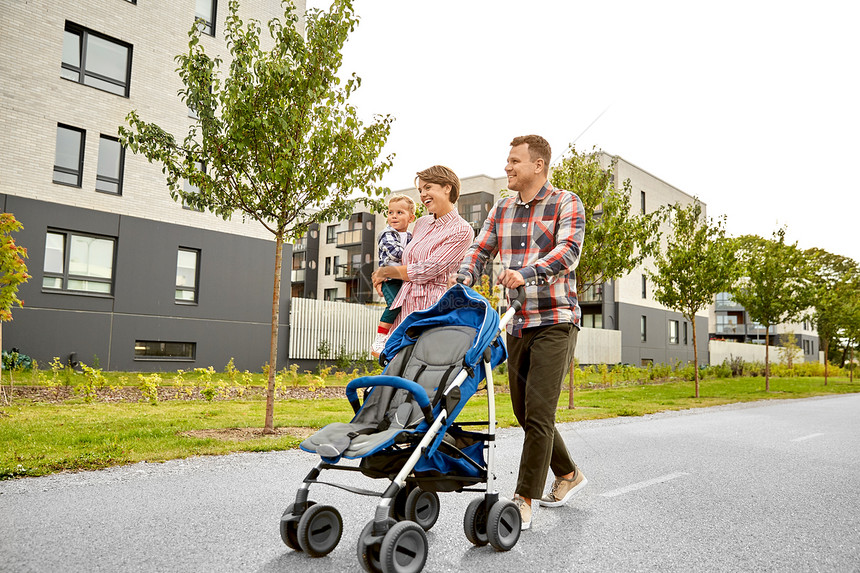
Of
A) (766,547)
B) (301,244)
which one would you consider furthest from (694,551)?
(301,244)

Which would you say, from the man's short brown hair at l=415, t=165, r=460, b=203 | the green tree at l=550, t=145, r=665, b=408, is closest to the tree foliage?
the green tree at l=550, t=145, r=665, b=408

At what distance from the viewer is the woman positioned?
4727 millimetres

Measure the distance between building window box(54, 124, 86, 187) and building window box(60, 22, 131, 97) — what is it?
156 centimetres

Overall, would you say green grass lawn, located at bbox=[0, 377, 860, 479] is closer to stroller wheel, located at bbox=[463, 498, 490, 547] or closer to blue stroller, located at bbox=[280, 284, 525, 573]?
blue stroller, located at bbox=[280, 284, 525, 573]

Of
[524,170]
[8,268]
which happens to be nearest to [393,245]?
[524,170]

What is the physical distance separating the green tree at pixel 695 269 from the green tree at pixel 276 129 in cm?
1307

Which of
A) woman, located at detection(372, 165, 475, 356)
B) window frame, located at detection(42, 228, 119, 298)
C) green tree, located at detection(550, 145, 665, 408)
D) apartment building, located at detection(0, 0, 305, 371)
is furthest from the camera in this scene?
window frame, located at detection(42, 228, 119, 298)

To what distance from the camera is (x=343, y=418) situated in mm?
9688

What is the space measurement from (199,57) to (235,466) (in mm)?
5161

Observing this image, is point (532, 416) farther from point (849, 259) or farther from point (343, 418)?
point (849, 259)

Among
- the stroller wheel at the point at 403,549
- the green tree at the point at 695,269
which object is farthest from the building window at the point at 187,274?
the stroller wheel at the point at 403,549

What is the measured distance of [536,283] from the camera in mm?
3639

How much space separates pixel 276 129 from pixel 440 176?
3803 millimetres

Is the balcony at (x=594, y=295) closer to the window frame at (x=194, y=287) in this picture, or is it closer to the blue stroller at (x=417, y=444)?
Result: the window frame at (x=194, y=287)
